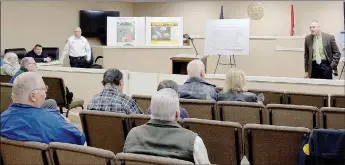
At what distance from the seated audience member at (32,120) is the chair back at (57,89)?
3367 mm

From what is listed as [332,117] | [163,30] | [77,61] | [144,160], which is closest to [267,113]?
[332,117]

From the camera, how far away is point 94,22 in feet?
46.5

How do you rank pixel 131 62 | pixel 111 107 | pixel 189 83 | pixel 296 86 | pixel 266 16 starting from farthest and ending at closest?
pixel 266 16 → pixel 131 62 → pixel 296 86 → pixel 189 83 → pixel 111 107

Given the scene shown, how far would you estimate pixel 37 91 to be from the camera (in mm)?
3225

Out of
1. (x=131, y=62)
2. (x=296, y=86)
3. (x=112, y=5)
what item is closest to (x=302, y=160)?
(x=296, y=86)

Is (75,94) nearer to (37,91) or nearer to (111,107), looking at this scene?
(111,107)

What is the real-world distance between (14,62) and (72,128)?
4.25m

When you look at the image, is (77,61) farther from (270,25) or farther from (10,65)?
(270,25)

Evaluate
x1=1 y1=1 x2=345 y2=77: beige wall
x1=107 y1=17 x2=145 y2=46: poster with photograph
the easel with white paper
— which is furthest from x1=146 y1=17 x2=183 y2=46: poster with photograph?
the easel with white paper

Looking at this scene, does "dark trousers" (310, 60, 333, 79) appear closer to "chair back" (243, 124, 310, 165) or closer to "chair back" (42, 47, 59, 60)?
"chair back" (243, 124, 310, 165)

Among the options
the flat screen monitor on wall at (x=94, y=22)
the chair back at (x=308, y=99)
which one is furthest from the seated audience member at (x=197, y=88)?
the flat screen monitor on wall at (x=94, y=22)

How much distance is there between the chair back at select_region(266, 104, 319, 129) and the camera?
4020 mm

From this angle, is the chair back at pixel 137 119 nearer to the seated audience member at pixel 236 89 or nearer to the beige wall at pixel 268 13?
the seated audience member at pixel 236 89

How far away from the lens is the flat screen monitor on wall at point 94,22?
14.0m
